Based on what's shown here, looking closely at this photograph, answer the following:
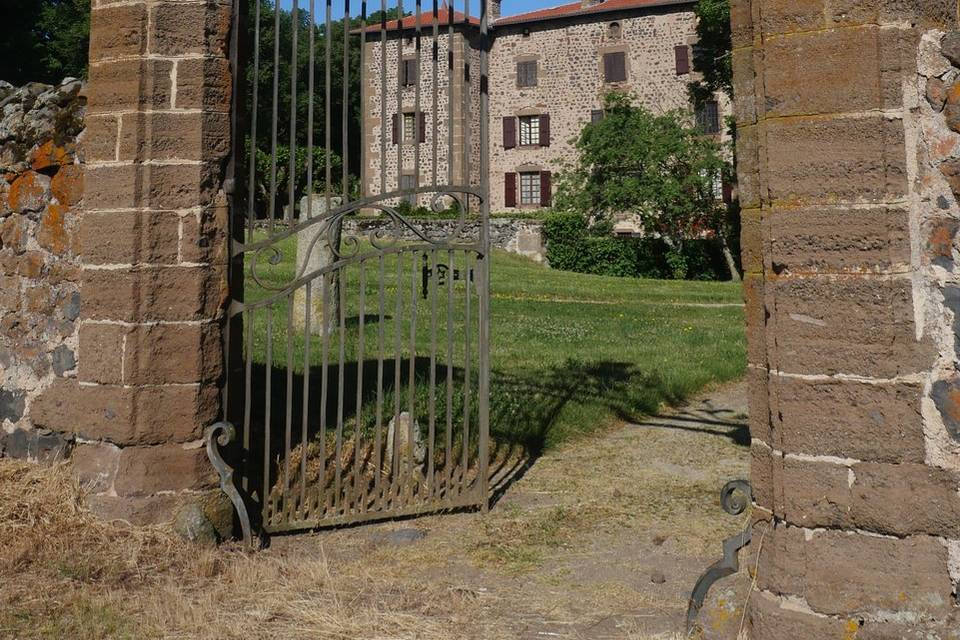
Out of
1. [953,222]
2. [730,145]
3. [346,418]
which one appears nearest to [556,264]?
[730,145]

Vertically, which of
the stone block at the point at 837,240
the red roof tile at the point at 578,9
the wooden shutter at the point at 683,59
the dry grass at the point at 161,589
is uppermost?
the red roof tile at the point at 578,9

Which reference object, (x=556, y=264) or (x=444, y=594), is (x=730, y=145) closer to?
(x=556, y=264)

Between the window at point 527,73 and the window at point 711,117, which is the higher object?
the window at point 527,73

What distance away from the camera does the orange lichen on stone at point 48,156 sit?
15.4 feet

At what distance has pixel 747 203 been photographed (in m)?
3.16

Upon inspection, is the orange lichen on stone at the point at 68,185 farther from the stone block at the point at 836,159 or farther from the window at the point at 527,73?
the window at the point at 527,73

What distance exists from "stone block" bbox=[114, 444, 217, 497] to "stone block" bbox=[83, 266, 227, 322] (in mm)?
626

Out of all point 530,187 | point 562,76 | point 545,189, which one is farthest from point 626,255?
point 562,76

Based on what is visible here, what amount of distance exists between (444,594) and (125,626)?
1.27 m

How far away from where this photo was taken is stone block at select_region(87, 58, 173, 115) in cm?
438

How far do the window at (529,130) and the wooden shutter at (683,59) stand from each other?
5.66 meters

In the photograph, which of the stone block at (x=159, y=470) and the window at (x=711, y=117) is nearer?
the stone block at (x=159, y=470)

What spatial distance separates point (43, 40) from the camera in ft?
85.3

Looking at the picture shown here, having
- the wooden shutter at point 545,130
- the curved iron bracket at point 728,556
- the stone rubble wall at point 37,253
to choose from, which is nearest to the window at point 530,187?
the wooden shutter at point 545,130
